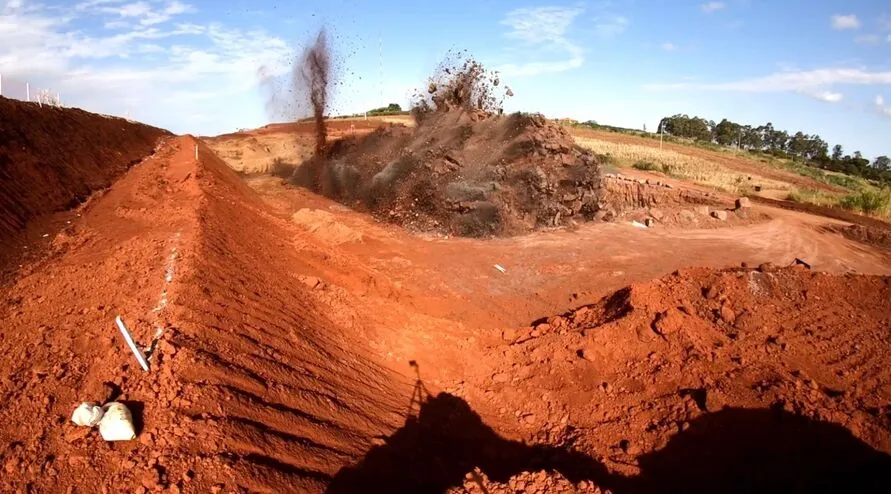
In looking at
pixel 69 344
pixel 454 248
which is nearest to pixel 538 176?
pixel 454 248

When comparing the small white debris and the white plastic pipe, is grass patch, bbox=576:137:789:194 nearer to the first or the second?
the white plastic pipe

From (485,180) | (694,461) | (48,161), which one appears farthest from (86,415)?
(48,161)

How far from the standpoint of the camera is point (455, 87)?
16.2 metres

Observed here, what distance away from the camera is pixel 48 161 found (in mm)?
11273

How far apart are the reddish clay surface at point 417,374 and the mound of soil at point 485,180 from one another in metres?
3.14

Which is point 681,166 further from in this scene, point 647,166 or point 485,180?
point 485,180

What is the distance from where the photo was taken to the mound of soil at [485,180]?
11297mm

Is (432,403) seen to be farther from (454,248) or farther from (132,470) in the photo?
(454,248)

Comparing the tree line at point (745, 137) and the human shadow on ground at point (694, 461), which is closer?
the human shadow on ground at point (694, 461)

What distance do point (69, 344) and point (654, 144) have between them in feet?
120

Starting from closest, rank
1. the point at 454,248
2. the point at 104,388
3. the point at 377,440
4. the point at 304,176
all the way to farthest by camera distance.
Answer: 1. the point at 104,388
2. the point at 377,440
3. the point at 454,248
4. the point at 304,176

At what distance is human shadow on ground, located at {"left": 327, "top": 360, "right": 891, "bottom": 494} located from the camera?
3842mm

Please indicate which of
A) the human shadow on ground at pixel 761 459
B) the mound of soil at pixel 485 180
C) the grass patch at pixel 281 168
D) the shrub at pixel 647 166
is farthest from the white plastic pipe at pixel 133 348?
the shrub at pixel 647 166

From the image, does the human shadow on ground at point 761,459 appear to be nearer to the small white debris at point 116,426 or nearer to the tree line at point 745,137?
the small white debris at point 116,426
